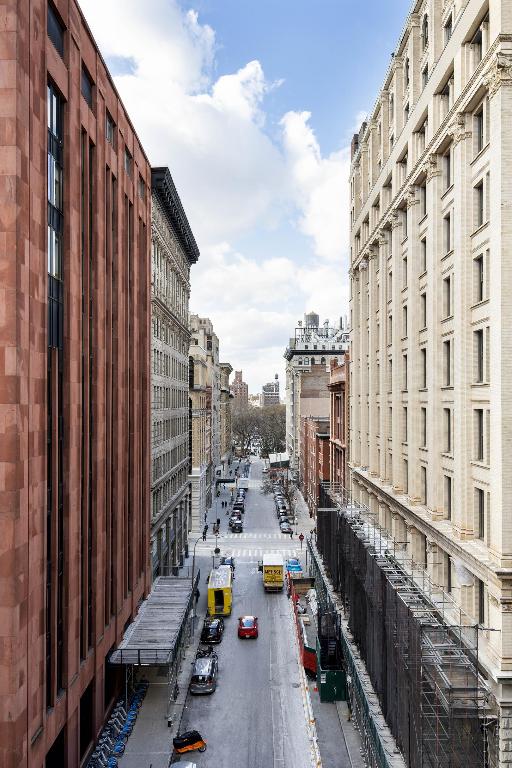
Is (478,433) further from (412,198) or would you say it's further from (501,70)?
(412,198)

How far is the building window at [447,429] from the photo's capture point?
23859mm

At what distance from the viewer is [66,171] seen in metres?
21.4

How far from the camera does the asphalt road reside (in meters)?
25.0

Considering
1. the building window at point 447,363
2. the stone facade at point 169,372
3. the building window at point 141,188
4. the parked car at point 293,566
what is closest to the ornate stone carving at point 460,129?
the building window at point 447,363

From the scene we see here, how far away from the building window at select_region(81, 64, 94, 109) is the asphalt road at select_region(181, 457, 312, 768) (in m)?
29.6

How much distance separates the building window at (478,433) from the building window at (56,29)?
20543 mm

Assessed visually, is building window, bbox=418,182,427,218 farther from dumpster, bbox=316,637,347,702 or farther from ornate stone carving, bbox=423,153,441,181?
dumpster, bbox=316,637,347,702

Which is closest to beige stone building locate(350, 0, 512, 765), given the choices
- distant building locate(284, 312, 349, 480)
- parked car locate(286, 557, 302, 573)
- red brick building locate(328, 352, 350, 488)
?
red brick building locate(328, 352, 350, 488)

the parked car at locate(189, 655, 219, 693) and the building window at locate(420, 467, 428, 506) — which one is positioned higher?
the building window at locate(420, 467, 428, 506)

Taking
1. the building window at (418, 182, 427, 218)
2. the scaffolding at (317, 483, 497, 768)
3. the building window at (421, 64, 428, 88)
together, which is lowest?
the scaffolding at (317, 483, 497, 768)

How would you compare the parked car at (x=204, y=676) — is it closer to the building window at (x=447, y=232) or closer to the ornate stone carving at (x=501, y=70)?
the building window at (x=447, y=232)

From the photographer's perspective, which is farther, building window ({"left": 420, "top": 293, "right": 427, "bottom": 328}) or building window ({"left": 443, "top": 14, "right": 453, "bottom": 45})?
building window ({"left": 420, "top": 293, "right": 427, "bottom": 328})

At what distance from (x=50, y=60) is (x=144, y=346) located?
2054cm

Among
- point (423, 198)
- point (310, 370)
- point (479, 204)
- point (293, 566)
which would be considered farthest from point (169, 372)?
point (310, 370)
